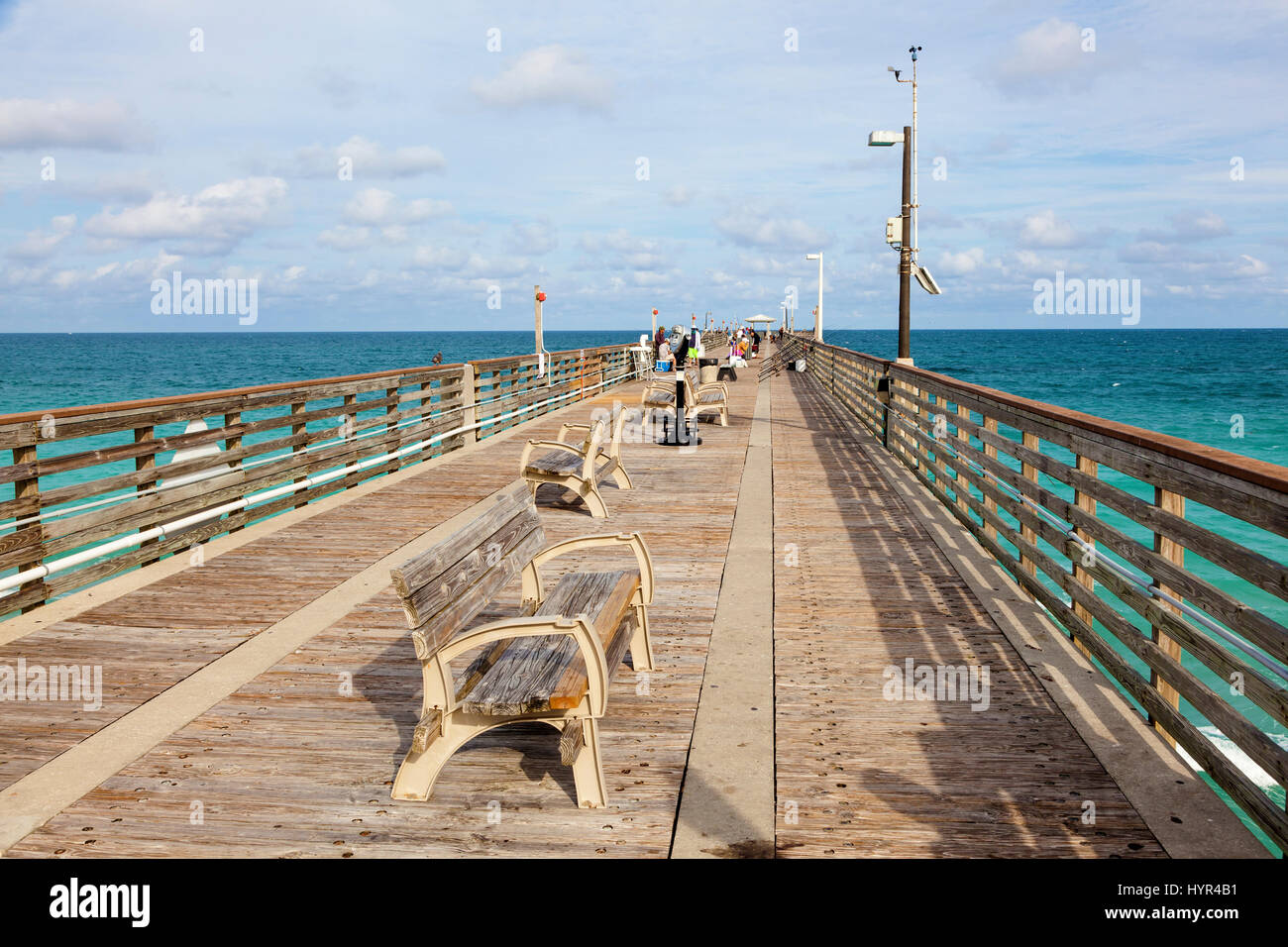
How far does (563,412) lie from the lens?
2198cm

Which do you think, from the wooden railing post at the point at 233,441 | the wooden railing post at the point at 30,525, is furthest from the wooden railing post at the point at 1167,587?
the wooden railing post at the point at 233,441

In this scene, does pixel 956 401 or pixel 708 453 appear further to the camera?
pixel 708 453

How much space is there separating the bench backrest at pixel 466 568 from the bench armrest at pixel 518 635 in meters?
0.08

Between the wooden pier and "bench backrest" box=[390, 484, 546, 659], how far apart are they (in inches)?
26.1

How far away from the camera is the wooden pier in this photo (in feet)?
11.5

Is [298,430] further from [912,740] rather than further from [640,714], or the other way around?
[912,740]

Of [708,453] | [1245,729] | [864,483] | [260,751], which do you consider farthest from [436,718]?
[708,453]

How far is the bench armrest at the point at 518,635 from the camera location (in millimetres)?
3598

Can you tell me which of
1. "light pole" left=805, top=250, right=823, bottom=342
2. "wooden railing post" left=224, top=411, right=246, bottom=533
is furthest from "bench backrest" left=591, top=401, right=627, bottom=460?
"light pole" left=805, top=250, right=823, bottom=342

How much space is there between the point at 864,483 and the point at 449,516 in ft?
16.2

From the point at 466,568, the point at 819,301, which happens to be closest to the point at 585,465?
the point at 466,568

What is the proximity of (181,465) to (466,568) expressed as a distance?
5.10 m

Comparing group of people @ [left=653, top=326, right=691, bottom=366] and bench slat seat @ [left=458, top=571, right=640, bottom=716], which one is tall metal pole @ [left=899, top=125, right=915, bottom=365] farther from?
bench slat seat @ [left=458, top=571, right=640, bottom=716]

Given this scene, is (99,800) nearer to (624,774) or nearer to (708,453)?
(624,774)
